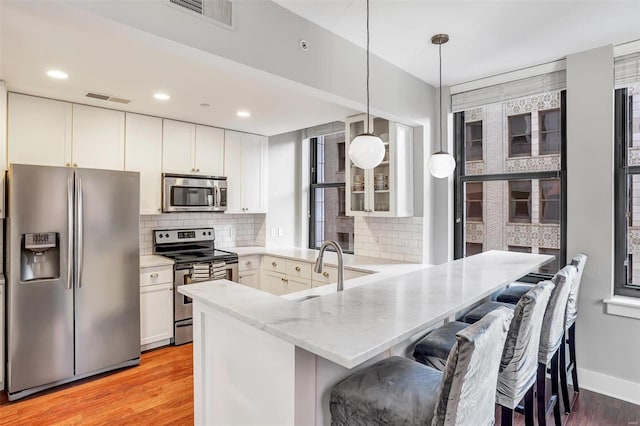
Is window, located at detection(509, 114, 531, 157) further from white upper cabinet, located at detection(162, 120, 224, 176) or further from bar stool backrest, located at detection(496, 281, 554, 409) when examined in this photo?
white upper cabinet, located at detection(162, 120, 224, 176)

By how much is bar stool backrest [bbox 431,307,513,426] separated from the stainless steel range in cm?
302

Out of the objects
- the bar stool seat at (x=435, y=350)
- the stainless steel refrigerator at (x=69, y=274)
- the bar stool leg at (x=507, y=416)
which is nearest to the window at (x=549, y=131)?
the bar stool seat at (x=435, y=350)

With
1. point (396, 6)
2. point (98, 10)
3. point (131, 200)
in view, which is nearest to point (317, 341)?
point (98, 10)

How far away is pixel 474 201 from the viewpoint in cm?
356

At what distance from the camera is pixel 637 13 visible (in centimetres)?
228

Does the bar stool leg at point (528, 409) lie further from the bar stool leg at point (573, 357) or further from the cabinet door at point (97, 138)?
the cabinet door at point (97, 138)

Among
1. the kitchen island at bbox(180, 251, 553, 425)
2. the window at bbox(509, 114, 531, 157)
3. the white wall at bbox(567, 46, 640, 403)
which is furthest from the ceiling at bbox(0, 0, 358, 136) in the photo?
the white wall at bbox(567, 46, 640, 403)

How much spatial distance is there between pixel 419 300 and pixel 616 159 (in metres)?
2.26

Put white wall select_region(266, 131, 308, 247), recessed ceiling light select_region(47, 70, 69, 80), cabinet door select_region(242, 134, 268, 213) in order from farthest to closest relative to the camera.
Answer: white wall select_region(266, 131, 308, 247)
cabinet door select_region(242, 134, 268, 213)
recessed ceiling light select_region(47, 70, 69, 80)

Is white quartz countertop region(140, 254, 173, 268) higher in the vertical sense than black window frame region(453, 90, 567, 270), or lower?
lower

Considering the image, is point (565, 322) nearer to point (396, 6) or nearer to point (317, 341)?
point (317, 341)

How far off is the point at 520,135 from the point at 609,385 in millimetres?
2077

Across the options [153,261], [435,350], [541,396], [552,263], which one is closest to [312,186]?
[153,261]

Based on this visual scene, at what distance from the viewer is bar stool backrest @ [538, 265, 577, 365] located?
1874 millimetres
